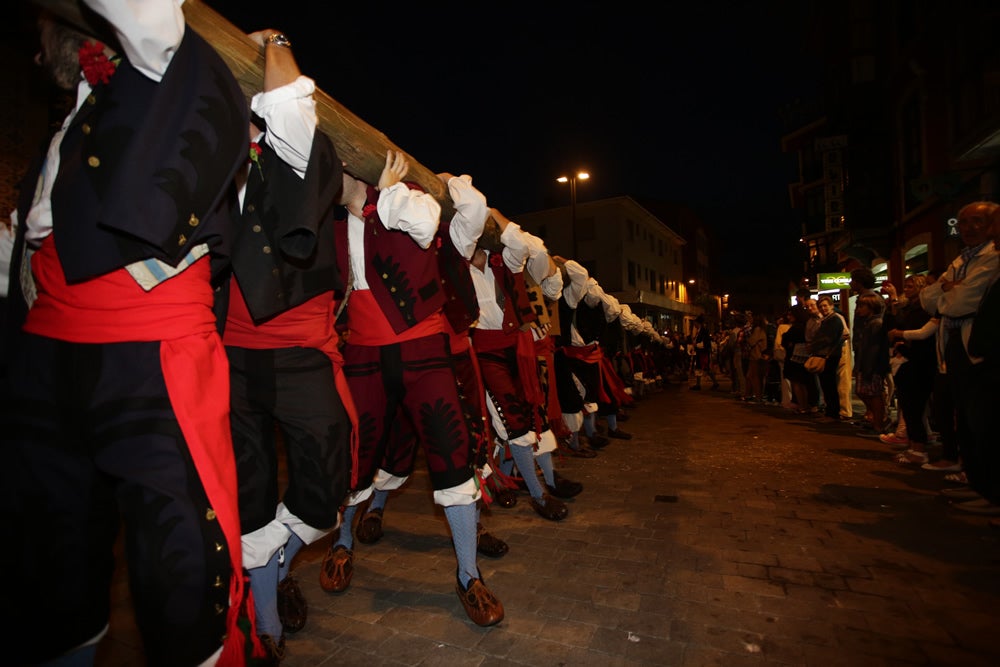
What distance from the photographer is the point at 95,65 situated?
1166 mm

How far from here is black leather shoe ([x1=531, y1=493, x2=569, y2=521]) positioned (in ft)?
11.9

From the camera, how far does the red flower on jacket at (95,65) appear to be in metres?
1.17

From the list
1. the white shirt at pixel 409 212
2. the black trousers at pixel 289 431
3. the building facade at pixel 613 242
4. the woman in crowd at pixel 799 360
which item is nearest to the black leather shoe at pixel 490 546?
the black trousers at pixel 289 431

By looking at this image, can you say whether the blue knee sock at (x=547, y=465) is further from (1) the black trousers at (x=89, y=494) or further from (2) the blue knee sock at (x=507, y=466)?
(1) the black trousers at (x=89, y=494)

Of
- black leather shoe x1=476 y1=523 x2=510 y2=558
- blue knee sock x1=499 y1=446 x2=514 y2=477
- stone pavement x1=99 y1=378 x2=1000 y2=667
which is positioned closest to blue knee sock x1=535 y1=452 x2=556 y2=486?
stone pavement x1=99 y1=378 x2=1000 y2=667

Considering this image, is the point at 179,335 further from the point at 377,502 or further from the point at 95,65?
the point at 377,502

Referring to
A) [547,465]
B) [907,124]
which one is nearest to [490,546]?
[547,465]

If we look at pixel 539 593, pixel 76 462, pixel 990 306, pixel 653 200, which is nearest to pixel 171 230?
pixel 76 462

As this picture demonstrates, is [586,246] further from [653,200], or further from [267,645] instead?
[267,645]

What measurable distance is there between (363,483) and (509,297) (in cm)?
185

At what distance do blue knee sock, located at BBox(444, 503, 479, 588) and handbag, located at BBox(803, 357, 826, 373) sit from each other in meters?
7.62

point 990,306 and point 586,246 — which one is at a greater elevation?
point 586,246

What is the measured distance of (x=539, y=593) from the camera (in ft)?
8.30

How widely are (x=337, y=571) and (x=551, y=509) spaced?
160cm
